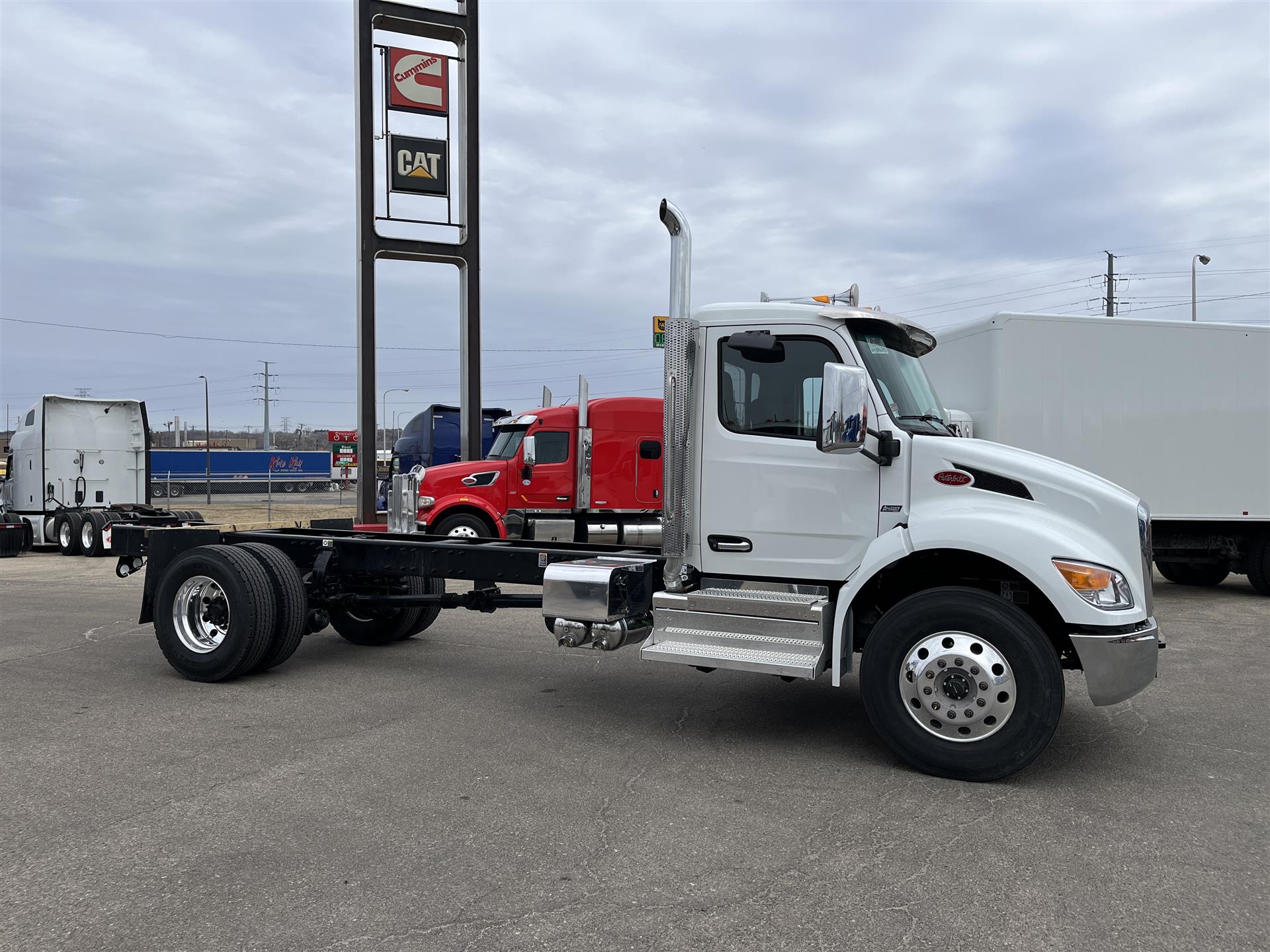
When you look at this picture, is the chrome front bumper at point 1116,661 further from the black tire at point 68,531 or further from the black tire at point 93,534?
the black tire at point 68,531

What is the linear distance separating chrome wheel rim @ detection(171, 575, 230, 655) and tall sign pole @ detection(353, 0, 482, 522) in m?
7.75

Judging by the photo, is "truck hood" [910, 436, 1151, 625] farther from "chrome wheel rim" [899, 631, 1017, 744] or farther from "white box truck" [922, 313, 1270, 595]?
"white box truck" [922, 313, 1270, 595]

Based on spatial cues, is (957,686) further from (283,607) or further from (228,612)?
(228,612)

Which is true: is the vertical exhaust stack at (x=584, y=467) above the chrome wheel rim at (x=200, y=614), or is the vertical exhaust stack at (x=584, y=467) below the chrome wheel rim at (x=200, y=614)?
above

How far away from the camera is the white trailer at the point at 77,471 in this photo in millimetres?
20375

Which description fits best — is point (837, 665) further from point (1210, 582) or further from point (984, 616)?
point (1210, 582)

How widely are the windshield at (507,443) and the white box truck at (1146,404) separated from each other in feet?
22.4

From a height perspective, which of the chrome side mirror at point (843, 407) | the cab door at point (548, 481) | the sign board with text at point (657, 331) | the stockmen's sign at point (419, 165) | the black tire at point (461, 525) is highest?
the stockmen's sign at point (419, 165)

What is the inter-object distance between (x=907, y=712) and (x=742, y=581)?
1.21 metres

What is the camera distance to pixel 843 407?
481 centimetres

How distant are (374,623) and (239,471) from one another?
5985 cm

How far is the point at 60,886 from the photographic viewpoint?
3604 mm

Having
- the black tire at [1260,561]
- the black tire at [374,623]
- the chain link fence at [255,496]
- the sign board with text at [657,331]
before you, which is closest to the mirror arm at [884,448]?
the black tire at [374,623]

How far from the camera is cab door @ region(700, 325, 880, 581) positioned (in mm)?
5461
